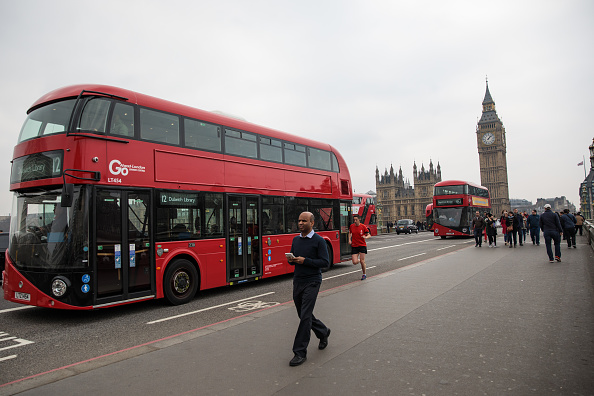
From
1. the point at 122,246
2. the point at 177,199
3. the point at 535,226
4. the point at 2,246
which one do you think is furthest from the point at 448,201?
the point at 2,246

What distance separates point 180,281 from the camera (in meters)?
8.28

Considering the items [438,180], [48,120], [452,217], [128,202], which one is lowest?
[452,217]

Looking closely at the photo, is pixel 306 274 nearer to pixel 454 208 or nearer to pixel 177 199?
pixel 177 199

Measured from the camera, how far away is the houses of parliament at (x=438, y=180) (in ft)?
400

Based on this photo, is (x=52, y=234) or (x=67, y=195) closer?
(x=67, y=195)

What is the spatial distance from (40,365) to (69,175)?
3.02 m

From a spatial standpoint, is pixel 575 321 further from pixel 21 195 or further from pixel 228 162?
pixel 21 195

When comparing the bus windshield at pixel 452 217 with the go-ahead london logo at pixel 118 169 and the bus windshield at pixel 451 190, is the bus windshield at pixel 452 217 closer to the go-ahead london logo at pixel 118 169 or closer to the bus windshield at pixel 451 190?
the bus windshield at pixel 451 190

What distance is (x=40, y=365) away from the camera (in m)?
4.77

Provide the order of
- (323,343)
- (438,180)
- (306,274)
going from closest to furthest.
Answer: (306,274) < (323,343) < (438,180)

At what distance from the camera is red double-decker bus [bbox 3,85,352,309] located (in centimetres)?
683

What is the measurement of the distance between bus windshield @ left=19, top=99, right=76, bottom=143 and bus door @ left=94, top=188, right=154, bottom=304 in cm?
139

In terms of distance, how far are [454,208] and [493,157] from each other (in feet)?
368

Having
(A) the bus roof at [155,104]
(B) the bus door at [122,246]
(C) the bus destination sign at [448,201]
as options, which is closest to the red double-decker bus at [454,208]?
(C) the bus destination sign at [448,201]
